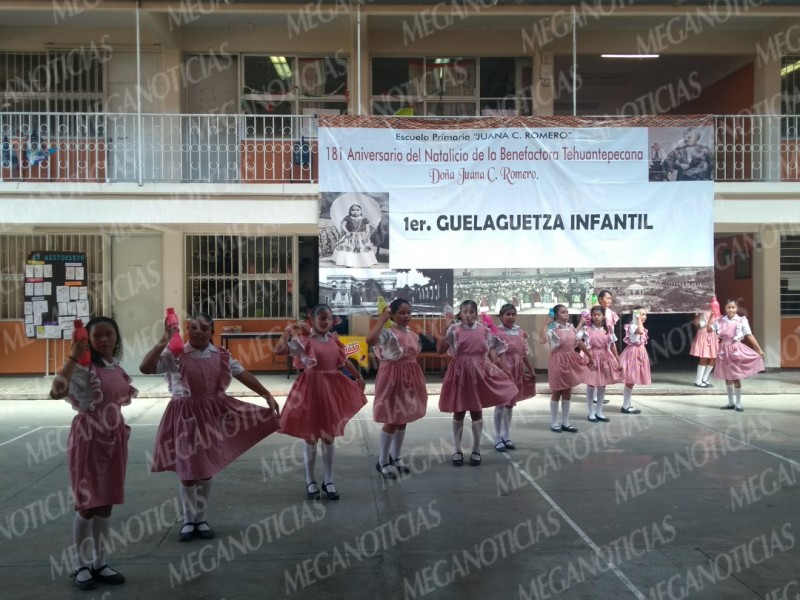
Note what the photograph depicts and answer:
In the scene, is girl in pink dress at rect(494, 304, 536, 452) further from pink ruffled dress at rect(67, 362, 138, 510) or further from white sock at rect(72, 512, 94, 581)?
white sock at rect(72, 512, 94, 581)

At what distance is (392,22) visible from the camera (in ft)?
49.1

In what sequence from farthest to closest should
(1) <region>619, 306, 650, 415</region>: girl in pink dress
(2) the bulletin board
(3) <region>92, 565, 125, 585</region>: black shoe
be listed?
1. (2) the bulletin board
2. (1) <region>619, 306, 650, 415</region>: girl in pink dress
3. (3) <region>92, 565, 125, 585</region>: black shoe

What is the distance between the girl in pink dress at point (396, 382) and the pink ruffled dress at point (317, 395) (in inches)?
22.3

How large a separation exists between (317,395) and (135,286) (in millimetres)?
10285

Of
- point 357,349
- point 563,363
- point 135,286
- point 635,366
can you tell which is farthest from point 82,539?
point 135,286

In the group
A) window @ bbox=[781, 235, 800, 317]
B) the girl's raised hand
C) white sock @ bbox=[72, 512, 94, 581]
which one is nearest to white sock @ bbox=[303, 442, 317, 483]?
white sock @ bbox=[72, 512, 94, 581]

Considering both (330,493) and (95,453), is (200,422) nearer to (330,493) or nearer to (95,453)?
(95,453)

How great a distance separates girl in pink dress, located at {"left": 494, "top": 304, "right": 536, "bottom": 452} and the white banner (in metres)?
3.24

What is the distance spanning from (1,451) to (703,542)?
24.7ft

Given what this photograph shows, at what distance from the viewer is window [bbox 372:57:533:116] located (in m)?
15.7

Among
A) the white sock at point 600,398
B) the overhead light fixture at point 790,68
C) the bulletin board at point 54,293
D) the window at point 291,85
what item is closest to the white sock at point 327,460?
the white sock at point 600,398

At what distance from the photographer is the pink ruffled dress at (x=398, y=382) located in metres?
7.14

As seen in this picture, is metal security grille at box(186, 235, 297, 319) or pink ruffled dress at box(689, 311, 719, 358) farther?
metal security grille at box(186, 235, 297, 319)

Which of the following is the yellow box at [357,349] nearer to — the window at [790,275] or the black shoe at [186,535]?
the black shoe at [186,535]
